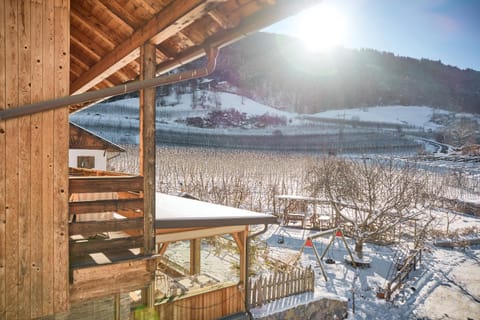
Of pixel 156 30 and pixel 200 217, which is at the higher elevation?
pixel 156 30

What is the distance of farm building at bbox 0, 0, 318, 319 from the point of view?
224cm

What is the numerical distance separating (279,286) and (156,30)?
5.78 m

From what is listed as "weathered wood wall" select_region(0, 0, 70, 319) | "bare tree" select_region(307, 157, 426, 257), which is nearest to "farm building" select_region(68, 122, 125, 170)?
"bare tree" select_region(307, 157, 426, 257)

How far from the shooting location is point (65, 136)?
241 centimetres

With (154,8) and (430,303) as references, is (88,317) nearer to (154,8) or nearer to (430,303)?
(154,8)

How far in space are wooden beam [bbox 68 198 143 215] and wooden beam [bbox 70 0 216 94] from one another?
A: 139 cm

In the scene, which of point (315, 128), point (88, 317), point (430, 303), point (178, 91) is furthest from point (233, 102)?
point (88, 317)

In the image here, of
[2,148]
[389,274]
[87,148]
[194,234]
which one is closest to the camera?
[2,148]

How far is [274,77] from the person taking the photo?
6856 cm

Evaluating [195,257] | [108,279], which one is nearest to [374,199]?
[195,257]

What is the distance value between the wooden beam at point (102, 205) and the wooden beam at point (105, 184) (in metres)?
0.10

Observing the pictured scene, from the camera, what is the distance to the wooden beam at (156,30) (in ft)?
7.82

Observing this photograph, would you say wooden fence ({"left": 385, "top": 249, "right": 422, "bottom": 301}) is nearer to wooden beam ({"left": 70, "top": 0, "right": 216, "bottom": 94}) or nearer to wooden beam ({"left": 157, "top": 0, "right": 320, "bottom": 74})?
wooden beam ({"left": 157, "top": 0, "right": 320, "bottom": 74})

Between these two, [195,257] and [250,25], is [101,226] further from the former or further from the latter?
[195,257]
